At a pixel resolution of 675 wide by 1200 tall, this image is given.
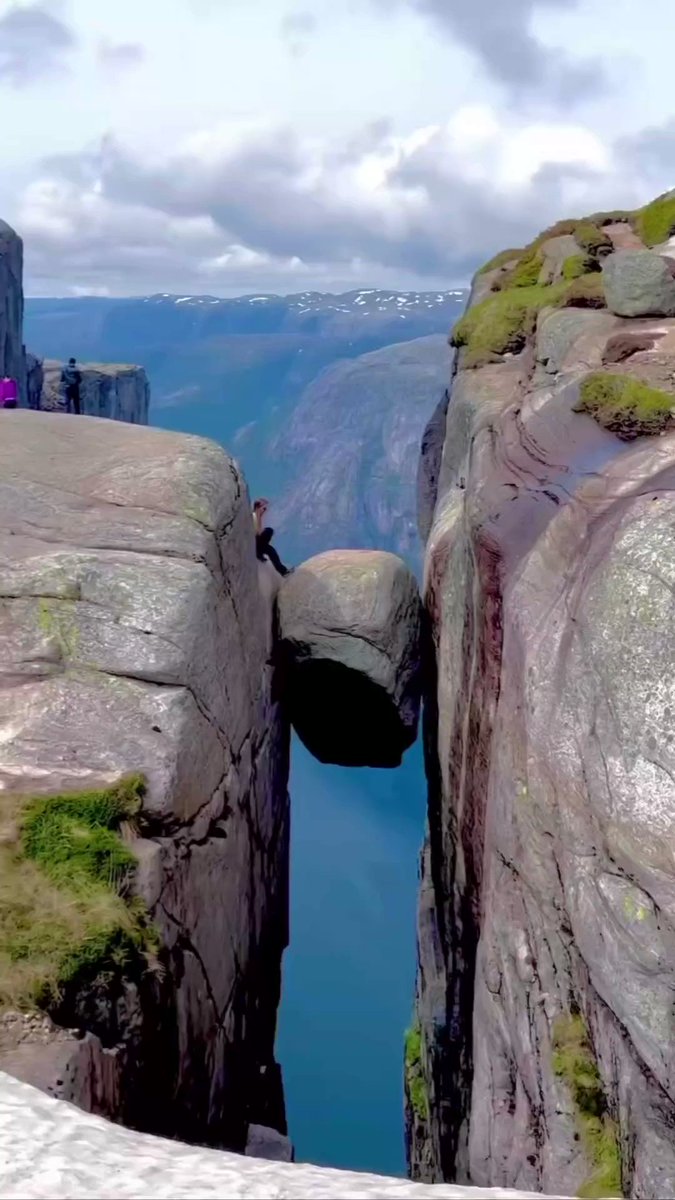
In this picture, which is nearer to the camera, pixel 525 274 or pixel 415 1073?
pixel 525 274

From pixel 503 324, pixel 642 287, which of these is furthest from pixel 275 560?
pixel 642 287

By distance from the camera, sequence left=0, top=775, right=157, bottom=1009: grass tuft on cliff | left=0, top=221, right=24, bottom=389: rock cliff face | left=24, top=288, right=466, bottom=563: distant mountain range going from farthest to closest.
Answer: left=24, top=288, right=466, bottom=563: distant mountain range < left=0, top=221, right=24, bottom=389: rock cliff face < left=0, top=775, right=157, bottom=1009: grass tuft on cliff

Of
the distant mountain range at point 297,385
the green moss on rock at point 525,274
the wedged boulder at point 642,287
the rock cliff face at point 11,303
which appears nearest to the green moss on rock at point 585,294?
the wedged boulder at point 642,287

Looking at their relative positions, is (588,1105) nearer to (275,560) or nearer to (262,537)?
(262,537)

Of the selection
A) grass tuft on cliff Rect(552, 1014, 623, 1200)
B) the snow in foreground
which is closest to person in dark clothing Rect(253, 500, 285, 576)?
grass tuft on cliff Rect(552, 1014, 623, 1200)

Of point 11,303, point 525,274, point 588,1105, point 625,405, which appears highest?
point 11,303

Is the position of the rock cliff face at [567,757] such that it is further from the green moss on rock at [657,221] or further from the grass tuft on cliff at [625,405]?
the green moss on rock at [657,221]

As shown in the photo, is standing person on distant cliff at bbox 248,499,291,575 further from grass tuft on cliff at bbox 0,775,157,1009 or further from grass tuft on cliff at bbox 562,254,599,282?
grass tuft on cliff at bbox 0,775,157,1009
